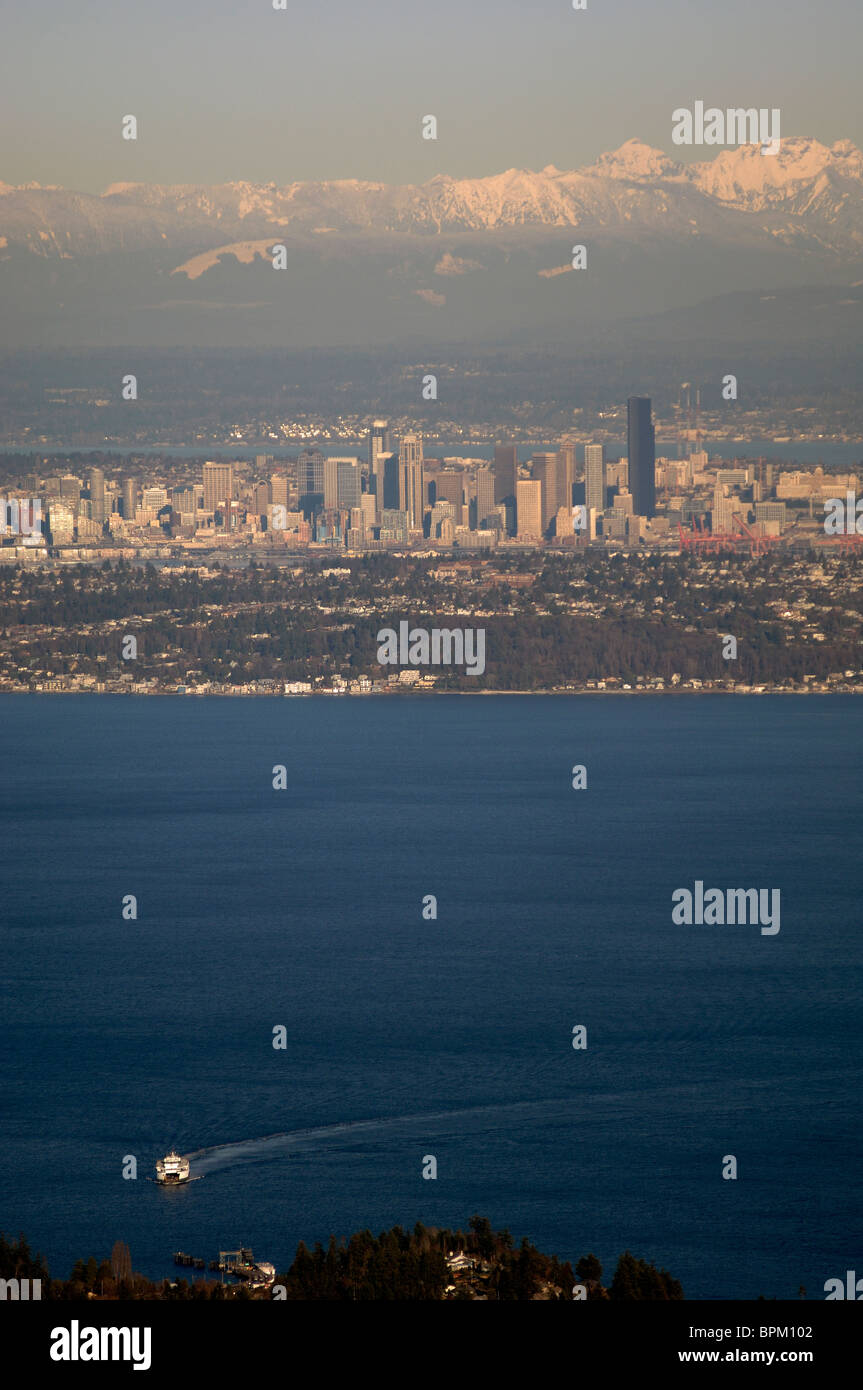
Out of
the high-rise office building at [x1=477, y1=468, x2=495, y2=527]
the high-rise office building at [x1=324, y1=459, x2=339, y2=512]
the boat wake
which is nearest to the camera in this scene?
the boat wake

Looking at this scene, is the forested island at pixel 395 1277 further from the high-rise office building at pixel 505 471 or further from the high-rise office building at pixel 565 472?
the high-rise office building at pixel 505 471

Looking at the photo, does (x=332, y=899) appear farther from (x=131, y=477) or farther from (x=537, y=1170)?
(x=131, y=477)

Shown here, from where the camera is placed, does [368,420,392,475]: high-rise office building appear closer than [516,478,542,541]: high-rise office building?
No

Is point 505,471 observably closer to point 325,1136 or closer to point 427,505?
point 427,505

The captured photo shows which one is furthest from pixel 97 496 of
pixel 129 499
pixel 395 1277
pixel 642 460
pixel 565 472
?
pixel 395 1277
